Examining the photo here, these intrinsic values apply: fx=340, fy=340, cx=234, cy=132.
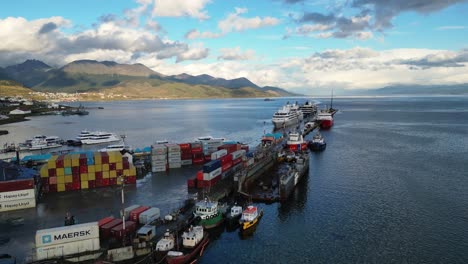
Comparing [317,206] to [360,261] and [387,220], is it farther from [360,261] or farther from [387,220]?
[360,261]

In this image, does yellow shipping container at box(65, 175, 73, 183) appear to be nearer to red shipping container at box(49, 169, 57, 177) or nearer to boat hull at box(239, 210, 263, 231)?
red shipping container at box(49, 169, 57, 177)

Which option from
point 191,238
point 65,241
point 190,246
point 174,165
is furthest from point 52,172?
point 190,246

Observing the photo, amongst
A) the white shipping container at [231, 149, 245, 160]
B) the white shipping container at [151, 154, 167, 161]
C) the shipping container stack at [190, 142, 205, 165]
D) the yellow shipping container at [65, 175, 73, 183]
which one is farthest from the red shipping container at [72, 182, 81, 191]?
the white shipping container at [231, 149, 245, 160]

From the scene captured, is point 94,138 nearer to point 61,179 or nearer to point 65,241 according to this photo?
point 61,179

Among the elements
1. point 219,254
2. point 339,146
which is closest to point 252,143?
point 339,146

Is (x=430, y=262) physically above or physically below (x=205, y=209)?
below

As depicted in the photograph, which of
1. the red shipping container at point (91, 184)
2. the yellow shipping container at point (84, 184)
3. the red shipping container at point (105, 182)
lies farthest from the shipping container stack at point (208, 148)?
the yellow shipping container at point (84, 184)

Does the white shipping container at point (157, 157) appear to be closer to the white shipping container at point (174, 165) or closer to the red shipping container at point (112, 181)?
the white shipping container at point (174, 165)

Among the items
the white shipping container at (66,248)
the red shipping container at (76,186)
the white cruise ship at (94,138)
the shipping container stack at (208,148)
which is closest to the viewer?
the white shipping container at (66,248)
